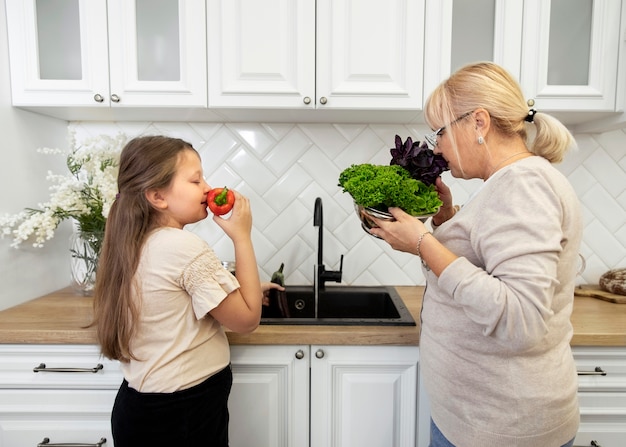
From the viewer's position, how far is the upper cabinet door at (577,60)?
4.21ft

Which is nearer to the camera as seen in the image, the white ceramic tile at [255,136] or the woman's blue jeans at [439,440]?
the woman's blue jeans at [439,440]

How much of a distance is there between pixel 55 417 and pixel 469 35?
1741mm

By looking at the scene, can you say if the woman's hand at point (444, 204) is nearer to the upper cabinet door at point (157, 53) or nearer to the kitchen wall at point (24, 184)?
the upper cabinet door at point (157, 53)

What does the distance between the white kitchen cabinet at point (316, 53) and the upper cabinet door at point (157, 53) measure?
53 millimetres

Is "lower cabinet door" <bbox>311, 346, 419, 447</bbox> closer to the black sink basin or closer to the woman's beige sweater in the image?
the woman's beige sweater

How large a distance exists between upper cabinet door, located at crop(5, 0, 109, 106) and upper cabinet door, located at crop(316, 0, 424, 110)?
72 centimetres

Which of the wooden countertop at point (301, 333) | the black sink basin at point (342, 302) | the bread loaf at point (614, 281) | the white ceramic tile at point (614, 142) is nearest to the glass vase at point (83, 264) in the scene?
the wooden countertop at point (301, 333)

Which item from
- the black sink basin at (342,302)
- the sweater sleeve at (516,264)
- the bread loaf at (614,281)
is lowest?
the black sink basin at (342,302)

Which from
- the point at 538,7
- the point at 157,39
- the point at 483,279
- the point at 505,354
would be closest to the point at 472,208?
the point at 483,279

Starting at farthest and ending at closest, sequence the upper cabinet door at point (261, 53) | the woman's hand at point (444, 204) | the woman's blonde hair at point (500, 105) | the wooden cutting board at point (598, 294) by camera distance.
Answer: the wooden cutting board at point (598, 294) < the upper cabinet door at point (261, 53) < the woman's hand at point (444, 204) < the woman's blonde hair at point (500, 105)

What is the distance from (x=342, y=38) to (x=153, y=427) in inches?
47.9

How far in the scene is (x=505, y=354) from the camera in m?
0.77

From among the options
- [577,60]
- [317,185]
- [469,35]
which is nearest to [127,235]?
[317,185]

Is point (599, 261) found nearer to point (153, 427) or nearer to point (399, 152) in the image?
point (399, 152)
